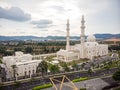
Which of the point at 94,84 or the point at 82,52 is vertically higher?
the point at 82,52

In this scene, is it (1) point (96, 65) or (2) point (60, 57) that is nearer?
(1) point (96, 65)

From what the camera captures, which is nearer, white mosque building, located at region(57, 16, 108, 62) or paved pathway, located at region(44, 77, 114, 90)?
paved pathway, located at region(44, 77, 114, 90)

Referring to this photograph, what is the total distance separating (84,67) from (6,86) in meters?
4.19

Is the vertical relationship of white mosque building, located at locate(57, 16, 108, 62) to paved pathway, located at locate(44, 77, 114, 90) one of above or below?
above

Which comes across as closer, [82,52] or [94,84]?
[94,84]

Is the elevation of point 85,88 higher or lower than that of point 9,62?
lower

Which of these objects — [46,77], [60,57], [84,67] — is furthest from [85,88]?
[60,57]

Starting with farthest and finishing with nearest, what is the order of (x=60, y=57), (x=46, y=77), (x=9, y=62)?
(x=60, y=57) < (x=9, y=62) < (x=46, y=77)

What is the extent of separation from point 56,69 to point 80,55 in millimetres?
4348

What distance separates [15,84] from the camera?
6.02 metres

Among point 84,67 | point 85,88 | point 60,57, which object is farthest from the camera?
point 60,57

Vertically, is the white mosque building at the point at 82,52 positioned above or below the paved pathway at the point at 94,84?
above

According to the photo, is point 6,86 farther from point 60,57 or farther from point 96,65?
point 60,57

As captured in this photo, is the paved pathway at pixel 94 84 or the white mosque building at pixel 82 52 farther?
the white mosque building at pixel 82 52
